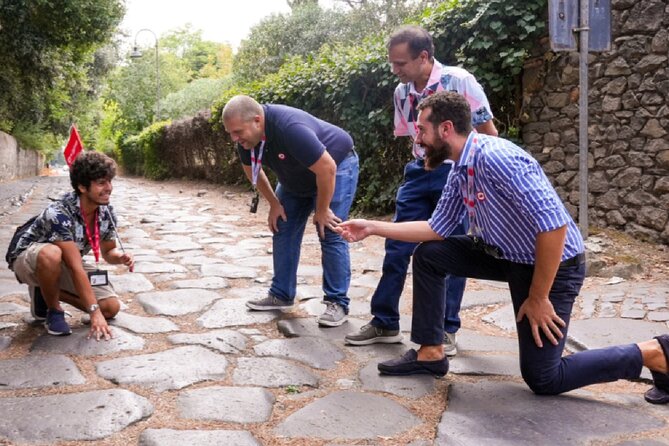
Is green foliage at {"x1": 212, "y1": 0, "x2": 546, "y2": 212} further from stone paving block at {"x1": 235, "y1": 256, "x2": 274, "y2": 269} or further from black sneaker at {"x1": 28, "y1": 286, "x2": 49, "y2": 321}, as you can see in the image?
black sneaker at {"x1": 28, "y1": 286, "x2": 49, "y2": 321}

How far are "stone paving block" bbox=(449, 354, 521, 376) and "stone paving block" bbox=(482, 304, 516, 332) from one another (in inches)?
25.6

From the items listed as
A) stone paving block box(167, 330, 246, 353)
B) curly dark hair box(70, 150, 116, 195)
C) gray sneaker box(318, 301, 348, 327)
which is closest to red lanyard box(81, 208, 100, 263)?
curly dark hair box(70, 150, 116, 195)

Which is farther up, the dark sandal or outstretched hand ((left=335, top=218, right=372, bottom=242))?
outstretched hand ((left=335, top=218, right=372, bottom=242))

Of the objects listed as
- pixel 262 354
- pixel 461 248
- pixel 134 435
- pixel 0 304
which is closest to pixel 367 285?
pixel 262 354

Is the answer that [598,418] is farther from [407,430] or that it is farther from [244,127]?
[244,127]

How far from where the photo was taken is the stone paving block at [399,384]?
3.10 m

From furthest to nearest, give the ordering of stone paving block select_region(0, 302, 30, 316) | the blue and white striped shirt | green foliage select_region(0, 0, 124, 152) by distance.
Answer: green foliage select_region(0, 0, 124, 152) < stone paving block select_region(0, 302, 30, 316) < the blue and white striped shirt

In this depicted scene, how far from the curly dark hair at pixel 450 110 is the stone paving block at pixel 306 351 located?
143 cm

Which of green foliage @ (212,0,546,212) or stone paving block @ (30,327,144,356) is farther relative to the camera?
green foliage @ (212,0,546,212)

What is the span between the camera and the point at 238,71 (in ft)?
91.9

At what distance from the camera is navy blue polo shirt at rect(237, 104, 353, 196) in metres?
3.83

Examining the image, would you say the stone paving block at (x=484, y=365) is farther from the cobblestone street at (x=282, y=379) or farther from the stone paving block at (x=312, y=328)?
the stone paving block at (x=312, y=328)

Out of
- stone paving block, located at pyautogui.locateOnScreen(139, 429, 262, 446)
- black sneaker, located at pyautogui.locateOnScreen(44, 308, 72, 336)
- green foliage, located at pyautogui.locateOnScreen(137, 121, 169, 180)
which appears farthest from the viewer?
green foliage, located at pyautogui.locateOnScreen(137, 121, 169, 180)

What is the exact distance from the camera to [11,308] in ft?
14.4
